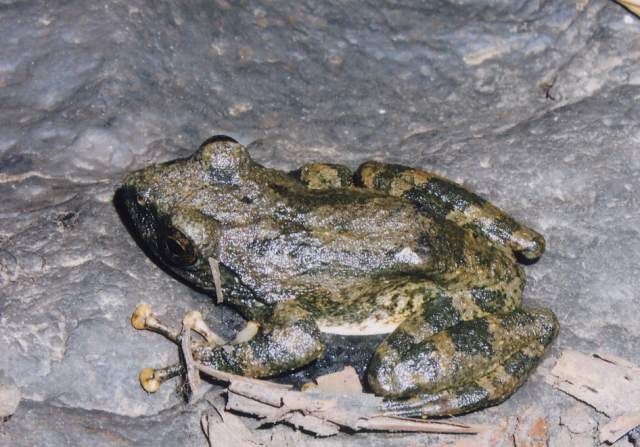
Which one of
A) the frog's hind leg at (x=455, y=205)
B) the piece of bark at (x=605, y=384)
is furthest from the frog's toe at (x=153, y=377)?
the piece of bark at (x=605, y=384)

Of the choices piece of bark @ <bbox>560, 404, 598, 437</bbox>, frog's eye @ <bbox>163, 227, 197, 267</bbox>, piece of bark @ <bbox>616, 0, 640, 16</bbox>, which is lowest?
piece of bark @ <bbox>560, 404, 598, 437</bbox>

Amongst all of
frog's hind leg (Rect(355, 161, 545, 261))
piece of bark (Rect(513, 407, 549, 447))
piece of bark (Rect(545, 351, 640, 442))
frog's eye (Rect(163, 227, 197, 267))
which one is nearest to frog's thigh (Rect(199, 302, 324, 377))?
frog's eye (Rect(163, 227, 197, 267))

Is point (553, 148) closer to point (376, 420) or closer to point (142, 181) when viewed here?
point (376, 420)

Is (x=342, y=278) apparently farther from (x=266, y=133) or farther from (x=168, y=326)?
(x=266, y=133)

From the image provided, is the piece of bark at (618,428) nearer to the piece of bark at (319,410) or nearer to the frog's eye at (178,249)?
the piece of bark at (319,410)

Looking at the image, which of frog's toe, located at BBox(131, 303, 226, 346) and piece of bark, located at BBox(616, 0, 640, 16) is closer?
frog's toe, located at BBox(131, 303, 226, 346)

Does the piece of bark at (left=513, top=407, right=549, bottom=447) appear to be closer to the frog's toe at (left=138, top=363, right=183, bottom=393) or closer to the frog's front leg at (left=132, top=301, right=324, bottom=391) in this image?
the frog's front leg at (left=132, top=301, right=324, bottom=391)

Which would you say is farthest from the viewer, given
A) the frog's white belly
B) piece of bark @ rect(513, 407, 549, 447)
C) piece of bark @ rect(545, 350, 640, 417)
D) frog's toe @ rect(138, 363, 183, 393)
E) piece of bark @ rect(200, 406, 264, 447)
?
the frog's white belly

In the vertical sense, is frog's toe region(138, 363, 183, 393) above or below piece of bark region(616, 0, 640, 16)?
below
